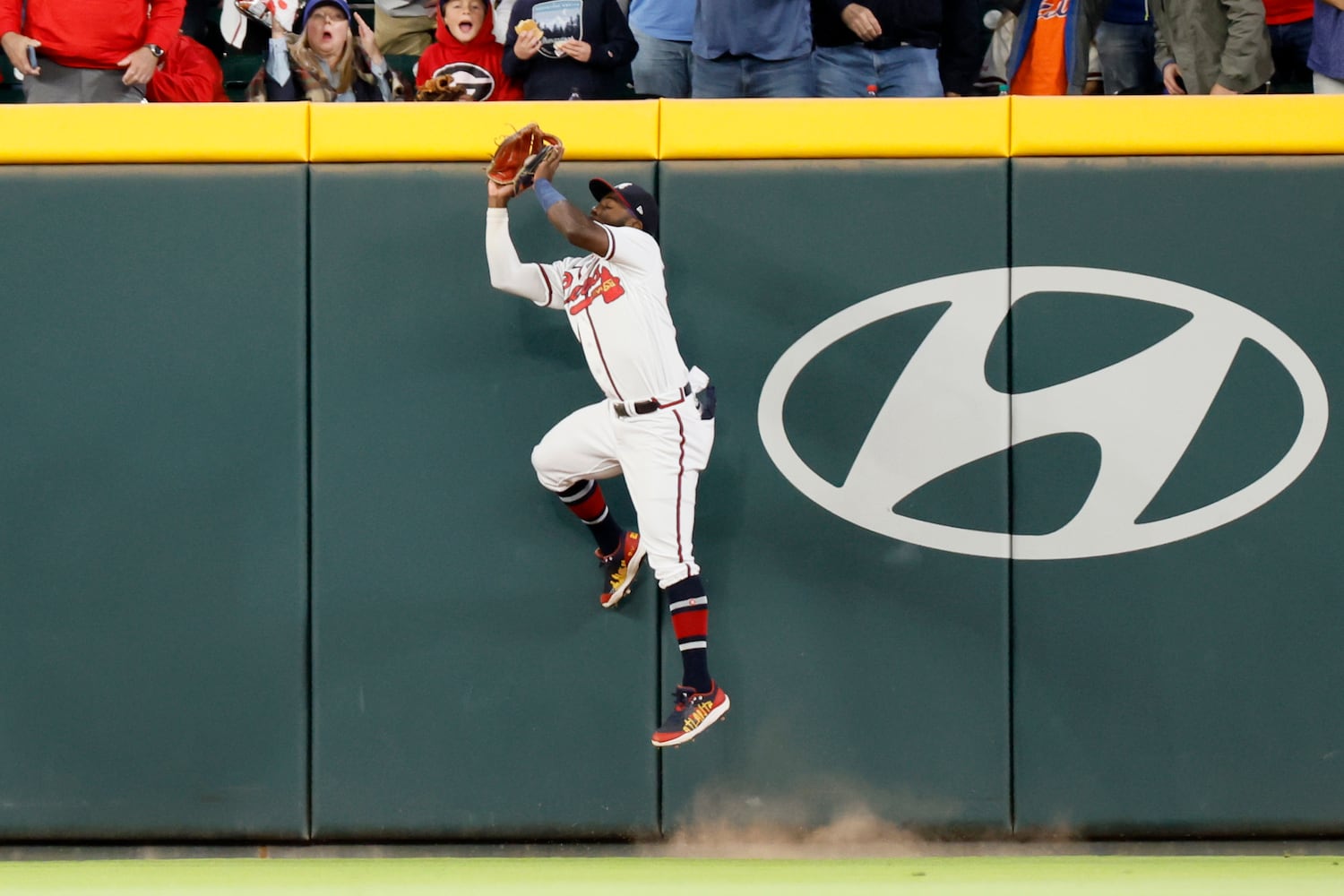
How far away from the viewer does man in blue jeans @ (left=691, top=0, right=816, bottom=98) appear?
5445 millimetres

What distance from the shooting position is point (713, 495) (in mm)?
5027

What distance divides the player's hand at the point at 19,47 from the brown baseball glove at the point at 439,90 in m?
1.45

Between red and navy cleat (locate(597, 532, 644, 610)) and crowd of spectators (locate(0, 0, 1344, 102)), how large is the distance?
5.83 feet

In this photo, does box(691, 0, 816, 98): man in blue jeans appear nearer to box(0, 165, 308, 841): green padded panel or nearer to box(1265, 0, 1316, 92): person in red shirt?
box(0, 165, 308, 841): green padded panel

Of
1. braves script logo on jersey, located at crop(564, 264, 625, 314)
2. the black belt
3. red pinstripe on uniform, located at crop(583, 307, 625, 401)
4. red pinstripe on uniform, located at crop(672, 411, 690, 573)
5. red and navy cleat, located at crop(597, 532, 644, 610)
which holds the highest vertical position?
braves script logo on jersey, located at crop(564, 264, 625, 314)

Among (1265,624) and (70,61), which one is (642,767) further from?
(70,61)

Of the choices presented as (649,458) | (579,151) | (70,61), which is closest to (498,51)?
(579,151)

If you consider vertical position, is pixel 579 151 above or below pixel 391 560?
above

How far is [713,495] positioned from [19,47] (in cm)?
309

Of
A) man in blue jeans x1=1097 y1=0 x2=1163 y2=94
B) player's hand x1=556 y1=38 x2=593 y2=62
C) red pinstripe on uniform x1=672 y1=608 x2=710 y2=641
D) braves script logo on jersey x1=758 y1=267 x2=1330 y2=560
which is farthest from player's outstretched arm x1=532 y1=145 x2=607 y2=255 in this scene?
man in blue jeans x1=1097 y1=0 x2=1163 y2=94

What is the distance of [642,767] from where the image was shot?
16.6 ft

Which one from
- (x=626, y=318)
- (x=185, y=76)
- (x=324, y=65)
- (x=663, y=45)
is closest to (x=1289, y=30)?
(x=663, y=45)

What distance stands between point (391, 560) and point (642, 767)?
1108 millimetres

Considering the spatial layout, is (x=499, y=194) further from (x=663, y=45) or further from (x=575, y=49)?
(x=663, y=45)
